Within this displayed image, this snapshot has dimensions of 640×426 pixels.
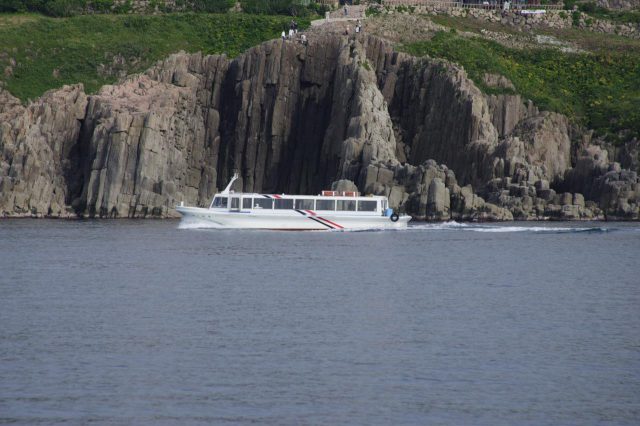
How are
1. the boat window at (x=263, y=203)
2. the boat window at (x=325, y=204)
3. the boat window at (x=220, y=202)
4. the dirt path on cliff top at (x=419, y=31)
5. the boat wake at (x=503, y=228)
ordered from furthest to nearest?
the dirt path on cliff top at (x=419, y=31), the boat window at (x=220, y=202), the boat window at (x=325, y=204), the boat window at (x=263, y=203), the boat wake at (x=503, y=228)

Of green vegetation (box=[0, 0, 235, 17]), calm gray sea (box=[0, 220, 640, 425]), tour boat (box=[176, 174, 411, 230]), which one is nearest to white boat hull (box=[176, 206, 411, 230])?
tour boat (box=[176, 174, 411, 230])

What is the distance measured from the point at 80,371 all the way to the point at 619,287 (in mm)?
35147

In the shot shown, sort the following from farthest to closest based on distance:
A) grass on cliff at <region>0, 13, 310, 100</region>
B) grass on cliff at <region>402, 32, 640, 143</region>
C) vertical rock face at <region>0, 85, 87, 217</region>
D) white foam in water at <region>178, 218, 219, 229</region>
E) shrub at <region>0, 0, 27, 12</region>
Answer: shrub at <region>0, 0, 27, 12</region>
grass on cliff at <region>0, 13, 310, 100</region>
grass on cliff at <region>402, 32, 640, 143</region>
vertical rock face at <region>0, 85, 87, 217</region>
white foam in water at <region>178, 218, 219, 229</region>

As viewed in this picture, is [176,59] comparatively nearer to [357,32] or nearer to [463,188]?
[357,32]

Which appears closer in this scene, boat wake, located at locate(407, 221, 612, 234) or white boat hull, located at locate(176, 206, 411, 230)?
boat wake, located at locate(407, 221, 612, 234)

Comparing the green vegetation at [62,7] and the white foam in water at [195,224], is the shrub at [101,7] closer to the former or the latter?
the green vegetation at [62,7]

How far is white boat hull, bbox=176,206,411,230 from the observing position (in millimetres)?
114000

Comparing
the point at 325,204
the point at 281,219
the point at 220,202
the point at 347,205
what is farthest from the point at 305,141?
the point at 220,202

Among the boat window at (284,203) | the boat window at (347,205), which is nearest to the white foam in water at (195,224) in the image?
the boat window at (284,203)

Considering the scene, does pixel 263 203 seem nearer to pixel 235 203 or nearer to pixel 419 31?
pixel 235 203

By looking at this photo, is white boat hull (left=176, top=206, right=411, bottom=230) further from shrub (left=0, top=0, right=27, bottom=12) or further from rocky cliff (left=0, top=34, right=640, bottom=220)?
shrub (left=0, top=0, right=27, bottom=12)

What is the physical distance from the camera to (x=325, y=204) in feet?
376

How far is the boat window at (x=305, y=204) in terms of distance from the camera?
114 meters

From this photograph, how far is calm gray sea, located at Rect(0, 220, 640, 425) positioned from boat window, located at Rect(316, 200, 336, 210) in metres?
25.8
